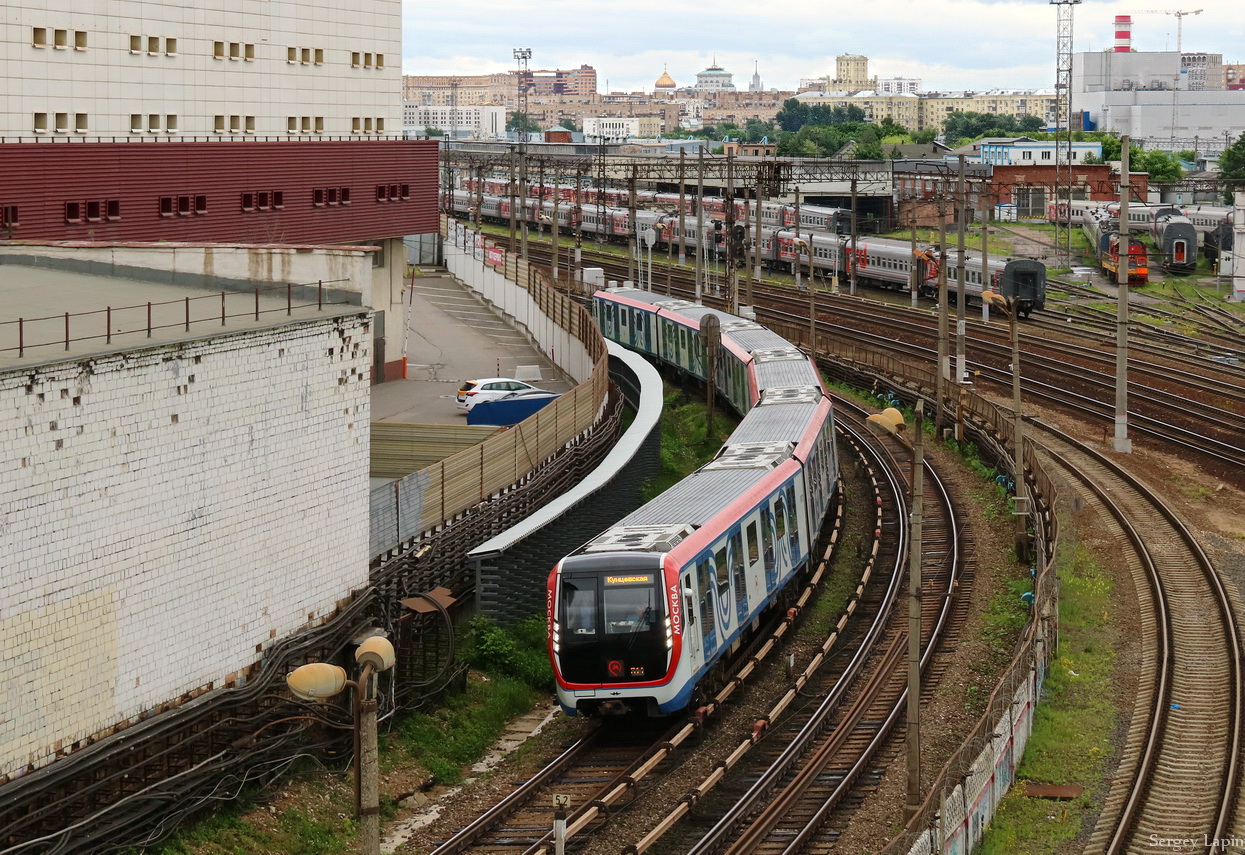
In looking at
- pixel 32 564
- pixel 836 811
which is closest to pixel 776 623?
pixel 836 811

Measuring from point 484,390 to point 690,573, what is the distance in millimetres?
18623

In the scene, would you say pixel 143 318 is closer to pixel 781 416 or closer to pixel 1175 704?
pixel 781 416

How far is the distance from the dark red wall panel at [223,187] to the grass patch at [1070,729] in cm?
1907

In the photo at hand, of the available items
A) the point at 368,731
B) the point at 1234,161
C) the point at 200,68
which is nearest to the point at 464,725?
the point at 368,731

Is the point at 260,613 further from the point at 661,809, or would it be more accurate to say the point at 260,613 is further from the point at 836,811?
the point at 836,811

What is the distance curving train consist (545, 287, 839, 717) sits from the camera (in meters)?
19.6

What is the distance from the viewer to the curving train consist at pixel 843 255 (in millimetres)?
61562

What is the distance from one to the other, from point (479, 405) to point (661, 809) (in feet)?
57.5

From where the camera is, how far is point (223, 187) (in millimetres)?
37062

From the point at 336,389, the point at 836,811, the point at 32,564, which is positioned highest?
the point at 336,389

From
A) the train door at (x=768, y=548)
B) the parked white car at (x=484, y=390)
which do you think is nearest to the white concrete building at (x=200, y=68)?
the parked white car at (x=484, y=390)

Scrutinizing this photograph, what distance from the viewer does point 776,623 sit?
85.0 ft


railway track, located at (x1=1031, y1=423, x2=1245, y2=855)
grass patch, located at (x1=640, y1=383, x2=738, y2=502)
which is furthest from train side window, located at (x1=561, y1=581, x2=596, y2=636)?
grass patch, located at (x1=640, y1=383, x2=738, y2=502)

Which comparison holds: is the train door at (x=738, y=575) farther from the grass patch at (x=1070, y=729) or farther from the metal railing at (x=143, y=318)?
the metal railing at (x=143, y=318)
